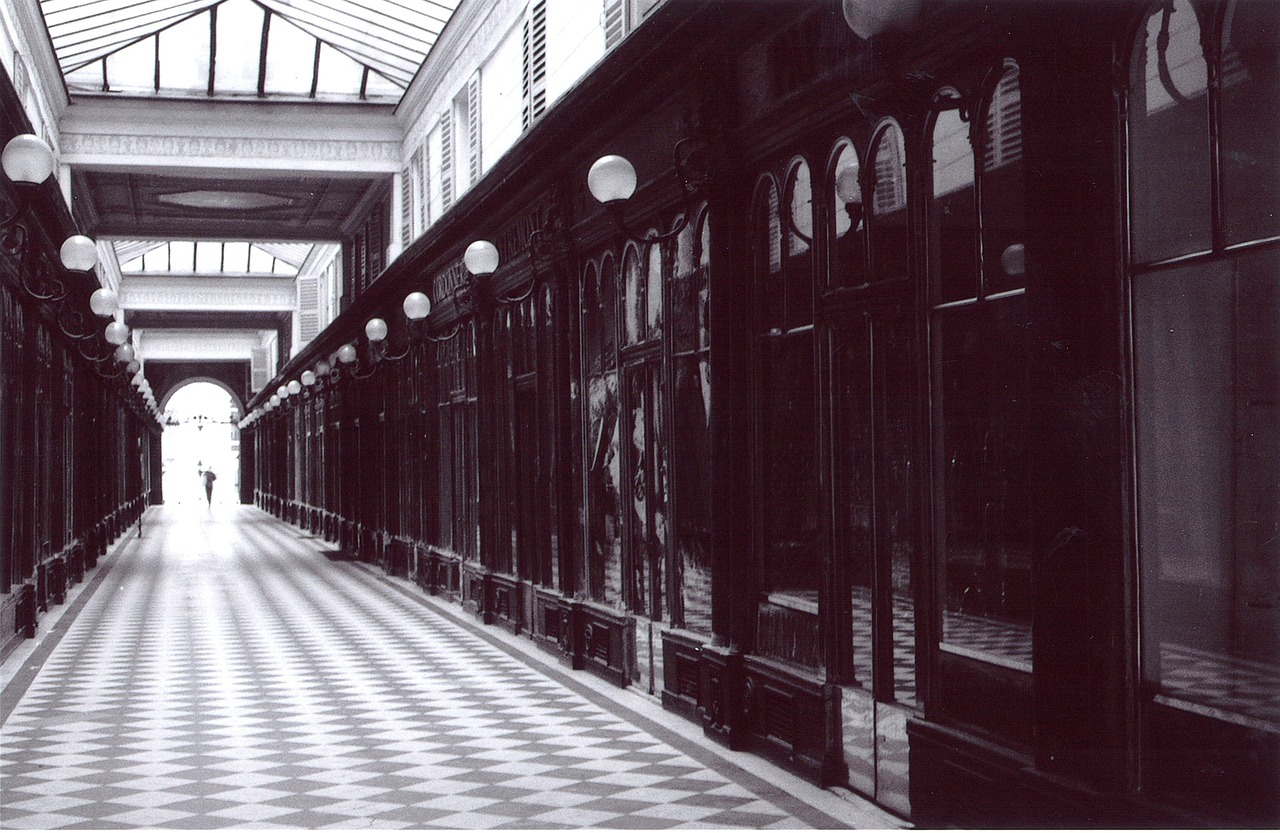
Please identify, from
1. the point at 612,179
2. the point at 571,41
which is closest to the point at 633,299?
the point at 612,179

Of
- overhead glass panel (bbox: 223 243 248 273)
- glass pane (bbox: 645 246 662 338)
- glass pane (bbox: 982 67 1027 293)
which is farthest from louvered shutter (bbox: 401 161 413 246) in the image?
glass pane (bbox: 982 67 1027 293)

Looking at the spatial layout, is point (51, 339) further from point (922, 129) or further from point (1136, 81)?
point (1136, 81)

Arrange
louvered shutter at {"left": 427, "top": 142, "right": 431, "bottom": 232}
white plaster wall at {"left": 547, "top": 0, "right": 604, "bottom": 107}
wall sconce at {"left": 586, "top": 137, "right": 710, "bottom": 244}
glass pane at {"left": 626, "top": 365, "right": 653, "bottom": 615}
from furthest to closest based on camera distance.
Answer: louvered shutter at {"left": 427, "top": 142, "right": 431, "bottom": 232}
white plaster wall at {"left": 547, "top": 0, "right": 604, "bottom": 107}
glass pane at {"left": 626, "top": 365, "right": 653, "bottom": 615}
wall sconce at {"left": 586, "top": 137, "right": 710, "bottom": 244}

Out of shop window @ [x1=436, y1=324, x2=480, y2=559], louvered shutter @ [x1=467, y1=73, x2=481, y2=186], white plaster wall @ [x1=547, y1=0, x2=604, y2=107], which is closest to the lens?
white plaster wall @ [x1=547, y1=0, x2=604, y2=107]

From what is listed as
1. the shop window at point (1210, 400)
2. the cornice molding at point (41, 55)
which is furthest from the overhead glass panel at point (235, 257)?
the shop window at point (1210, 400)

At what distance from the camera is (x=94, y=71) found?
1802cm

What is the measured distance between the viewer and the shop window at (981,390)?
531 cm

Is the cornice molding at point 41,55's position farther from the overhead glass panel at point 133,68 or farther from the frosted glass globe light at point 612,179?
the frosted glass globe light at point 612,179

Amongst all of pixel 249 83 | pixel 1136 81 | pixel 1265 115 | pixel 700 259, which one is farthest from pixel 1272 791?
pixel 249 83

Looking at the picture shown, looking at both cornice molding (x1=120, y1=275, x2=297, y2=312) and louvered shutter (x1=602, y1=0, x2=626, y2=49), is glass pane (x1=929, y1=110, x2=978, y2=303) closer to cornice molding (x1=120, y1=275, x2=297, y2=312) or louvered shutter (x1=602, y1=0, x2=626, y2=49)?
louvered shutter (x1=602, y1=0, x2=626, y2=49)

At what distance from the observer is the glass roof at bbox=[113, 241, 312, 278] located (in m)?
32.9

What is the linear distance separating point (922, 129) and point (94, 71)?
1488 cm

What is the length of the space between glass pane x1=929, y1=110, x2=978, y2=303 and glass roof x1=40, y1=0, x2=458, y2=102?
1082 centimetres

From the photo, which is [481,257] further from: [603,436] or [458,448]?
[458,448]
